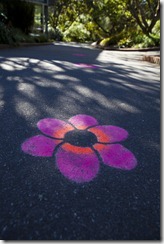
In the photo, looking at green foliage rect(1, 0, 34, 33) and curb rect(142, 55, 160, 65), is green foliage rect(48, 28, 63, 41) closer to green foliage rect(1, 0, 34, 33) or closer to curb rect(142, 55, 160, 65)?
green foliage rect(1, 0, 34, 33)

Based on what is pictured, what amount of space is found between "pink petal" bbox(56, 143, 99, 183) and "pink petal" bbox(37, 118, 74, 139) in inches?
7.6

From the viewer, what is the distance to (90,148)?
1801 millimetres

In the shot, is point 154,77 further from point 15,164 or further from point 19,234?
point 19,234

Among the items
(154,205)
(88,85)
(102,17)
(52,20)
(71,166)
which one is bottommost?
(154,205)

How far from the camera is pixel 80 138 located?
194 cm

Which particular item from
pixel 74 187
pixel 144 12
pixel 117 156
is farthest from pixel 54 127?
pixel 144 12

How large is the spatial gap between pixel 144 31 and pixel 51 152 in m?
13.3

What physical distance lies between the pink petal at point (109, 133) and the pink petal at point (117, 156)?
105 mm

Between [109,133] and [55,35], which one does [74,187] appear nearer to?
[109,133]

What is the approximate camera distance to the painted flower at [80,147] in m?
1.56

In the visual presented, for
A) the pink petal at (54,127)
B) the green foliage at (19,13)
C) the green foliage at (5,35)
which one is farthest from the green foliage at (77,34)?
the pink petal at (54,127)

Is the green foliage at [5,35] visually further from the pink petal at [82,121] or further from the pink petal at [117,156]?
the pink petal at [117,156]

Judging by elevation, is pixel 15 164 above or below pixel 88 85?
below

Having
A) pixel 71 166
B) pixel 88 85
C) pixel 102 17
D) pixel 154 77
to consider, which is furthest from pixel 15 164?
pixel 102 17
